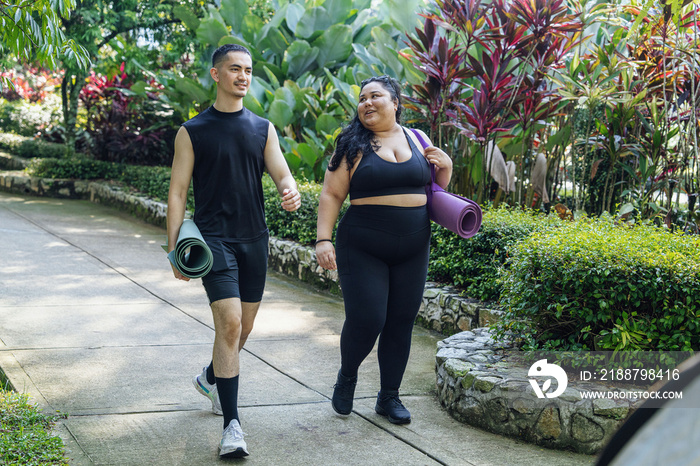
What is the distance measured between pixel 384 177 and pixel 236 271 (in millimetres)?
899

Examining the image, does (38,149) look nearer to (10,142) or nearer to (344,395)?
(10,142)

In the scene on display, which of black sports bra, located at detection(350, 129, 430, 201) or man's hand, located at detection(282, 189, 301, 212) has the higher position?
black sports bra, located at detection(350, 129, 430, 201)

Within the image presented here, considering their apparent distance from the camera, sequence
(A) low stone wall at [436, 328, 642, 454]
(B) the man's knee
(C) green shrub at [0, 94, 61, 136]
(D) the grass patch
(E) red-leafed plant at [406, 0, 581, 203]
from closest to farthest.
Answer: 1. (D) the grass patch
2. (B) the man's knee
3. (A) low stone wall at [436, 328, 642, 454]
4. (E) red-leafed plant at [406, 0, 581, 203]
5. (C) green shrub at [0, 94, 61, 136]

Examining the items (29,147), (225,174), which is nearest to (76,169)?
(29,147)

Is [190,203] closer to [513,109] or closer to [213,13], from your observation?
[213,13]

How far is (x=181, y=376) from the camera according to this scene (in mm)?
4383

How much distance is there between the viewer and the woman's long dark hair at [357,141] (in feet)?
12.2

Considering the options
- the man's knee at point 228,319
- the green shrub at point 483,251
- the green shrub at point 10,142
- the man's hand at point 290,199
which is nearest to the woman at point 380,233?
the man's hand at point 290,199

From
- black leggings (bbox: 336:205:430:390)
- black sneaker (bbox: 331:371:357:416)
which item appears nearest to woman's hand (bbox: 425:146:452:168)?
black leggings (bbox: 336:205:430:390)

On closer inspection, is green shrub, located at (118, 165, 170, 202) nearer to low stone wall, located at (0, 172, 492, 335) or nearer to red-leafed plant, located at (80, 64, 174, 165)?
low stone wall, located at (0, 172, 492, 335)

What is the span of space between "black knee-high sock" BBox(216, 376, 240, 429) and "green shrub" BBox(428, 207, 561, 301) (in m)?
2.54

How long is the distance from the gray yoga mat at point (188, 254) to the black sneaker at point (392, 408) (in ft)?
4.30

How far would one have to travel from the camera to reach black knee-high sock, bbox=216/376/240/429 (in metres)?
3.30

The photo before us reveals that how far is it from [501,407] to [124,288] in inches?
168
